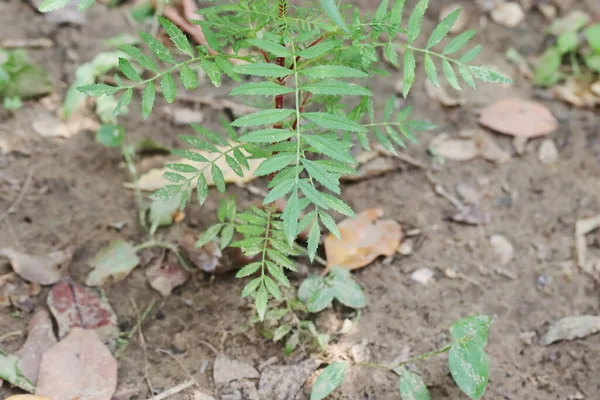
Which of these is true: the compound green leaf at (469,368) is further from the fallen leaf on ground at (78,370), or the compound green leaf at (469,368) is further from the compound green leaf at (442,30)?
the fallen leaf on ground at (78,370)

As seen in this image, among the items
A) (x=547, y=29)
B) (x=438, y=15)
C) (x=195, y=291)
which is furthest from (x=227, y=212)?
(x=547, y=29)

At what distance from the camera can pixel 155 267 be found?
7.67 ft

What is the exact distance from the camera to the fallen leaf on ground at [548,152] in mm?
2861

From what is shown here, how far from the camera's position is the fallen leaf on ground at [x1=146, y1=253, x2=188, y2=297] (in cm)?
229

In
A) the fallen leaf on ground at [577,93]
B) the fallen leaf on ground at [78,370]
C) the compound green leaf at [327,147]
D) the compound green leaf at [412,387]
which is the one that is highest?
the compound green leaf at [327,147]

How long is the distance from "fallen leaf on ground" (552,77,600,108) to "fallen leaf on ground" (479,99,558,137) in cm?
14

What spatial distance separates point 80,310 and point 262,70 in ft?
3.58

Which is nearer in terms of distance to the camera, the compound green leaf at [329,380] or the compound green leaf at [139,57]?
the compound green leaf at [139,57]

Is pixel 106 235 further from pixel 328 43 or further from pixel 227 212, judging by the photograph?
pixel 328 43

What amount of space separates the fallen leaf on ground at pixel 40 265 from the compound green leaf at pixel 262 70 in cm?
110

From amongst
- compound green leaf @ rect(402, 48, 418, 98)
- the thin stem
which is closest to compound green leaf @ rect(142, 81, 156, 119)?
compound green leaf @ rect(402, 48, 418, 98)

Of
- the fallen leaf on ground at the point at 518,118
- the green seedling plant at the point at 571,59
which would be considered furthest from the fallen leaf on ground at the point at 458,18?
the fallen leaf on ground at the point at 518,118

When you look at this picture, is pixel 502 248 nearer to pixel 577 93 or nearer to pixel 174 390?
pixel 577 93

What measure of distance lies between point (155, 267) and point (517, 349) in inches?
49.4
